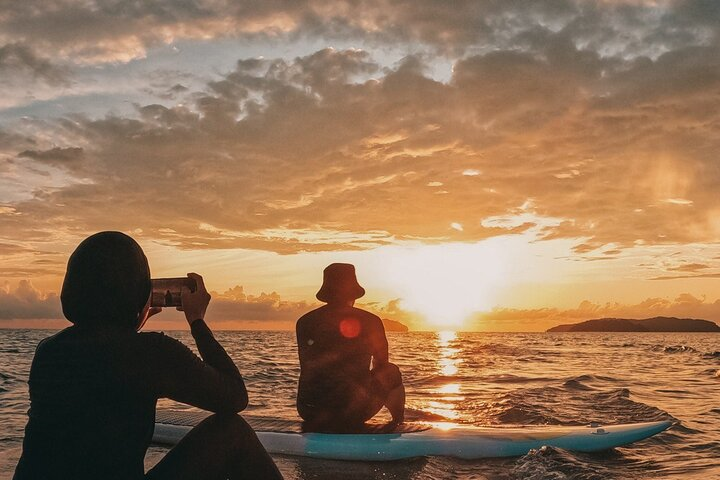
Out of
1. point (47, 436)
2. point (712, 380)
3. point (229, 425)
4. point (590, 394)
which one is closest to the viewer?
point (47, 436)

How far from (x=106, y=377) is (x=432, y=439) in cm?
599

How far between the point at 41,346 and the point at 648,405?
42.2 feet

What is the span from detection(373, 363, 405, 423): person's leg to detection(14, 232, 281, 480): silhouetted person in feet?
16.1

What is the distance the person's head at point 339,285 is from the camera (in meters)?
7.55

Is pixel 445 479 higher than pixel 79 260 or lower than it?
lower

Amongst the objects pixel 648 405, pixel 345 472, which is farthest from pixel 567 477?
pixel 648 405

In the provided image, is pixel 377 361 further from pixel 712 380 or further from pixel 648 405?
pixel 712 380

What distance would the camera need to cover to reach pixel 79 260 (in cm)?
290

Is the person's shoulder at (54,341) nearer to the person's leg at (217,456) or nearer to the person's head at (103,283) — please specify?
the person's head at (103,283)

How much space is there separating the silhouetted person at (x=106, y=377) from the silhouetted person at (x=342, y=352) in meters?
4.46

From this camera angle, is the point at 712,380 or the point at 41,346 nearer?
the point at 41,346

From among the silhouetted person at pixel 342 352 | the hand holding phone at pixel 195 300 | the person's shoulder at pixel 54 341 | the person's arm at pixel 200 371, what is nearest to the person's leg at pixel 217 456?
the person's arm at pixel 200 371

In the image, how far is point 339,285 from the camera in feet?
24.7

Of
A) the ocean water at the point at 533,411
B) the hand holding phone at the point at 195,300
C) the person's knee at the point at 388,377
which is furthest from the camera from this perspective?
the person's knee at the point at 388,377
